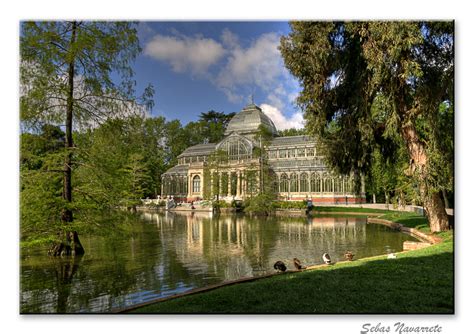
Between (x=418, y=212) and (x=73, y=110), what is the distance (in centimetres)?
1945

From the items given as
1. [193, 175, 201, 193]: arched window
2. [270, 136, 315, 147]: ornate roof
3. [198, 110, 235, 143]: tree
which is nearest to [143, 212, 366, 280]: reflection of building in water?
[270, 136, 315, 147]: ornate roof

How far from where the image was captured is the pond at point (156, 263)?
19.0 ft

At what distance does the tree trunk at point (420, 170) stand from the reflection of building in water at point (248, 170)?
16.9 meters

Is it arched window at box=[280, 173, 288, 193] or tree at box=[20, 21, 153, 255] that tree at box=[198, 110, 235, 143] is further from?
tree at box=[20, 21, 153, 255]

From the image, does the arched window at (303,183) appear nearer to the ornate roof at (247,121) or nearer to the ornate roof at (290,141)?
the ornate roof at (290,141)

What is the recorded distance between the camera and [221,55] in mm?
8016

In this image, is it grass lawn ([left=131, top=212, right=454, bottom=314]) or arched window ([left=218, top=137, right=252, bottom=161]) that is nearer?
grass lawn ([left=131, top=212, right=454, bottom=314])

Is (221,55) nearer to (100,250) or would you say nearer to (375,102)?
(375,102)

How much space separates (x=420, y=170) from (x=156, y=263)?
24.9 ft

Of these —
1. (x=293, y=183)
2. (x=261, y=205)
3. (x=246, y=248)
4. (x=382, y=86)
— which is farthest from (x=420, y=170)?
(x=293, y=183)

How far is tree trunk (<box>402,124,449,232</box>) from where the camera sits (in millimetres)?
9781

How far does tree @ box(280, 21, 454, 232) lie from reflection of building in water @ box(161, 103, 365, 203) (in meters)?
17.2
